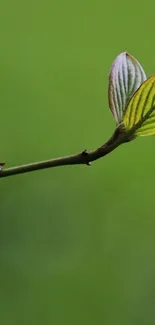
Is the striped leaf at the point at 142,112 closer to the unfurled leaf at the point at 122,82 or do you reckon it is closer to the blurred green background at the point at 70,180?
the unfurled leaf at the point at 122,82

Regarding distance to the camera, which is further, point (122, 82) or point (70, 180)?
point (70, 180)

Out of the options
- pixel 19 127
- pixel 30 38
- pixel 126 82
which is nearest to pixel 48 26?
pixel 30 38

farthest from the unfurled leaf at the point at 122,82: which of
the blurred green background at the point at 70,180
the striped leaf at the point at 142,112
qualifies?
the blurred green background at the point at 70,180

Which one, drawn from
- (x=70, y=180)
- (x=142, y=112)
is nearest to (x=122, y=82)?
(x=142, y=112)

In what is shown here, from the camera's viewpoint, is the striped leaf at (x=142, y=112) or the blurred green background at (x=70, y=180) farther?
the blurred green background at (x=70, y=180)

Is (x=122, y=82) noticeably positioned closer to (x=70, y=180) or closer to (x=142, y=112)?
(x=142, y=112)
